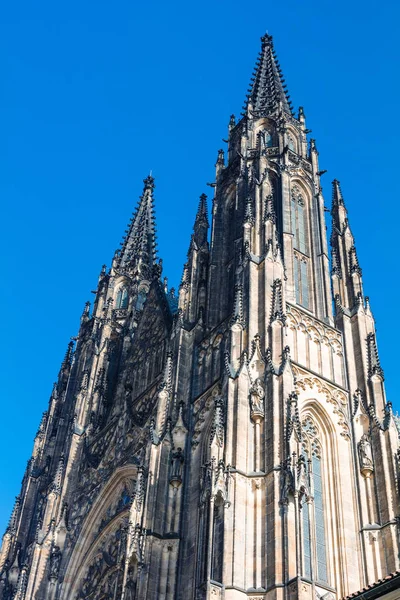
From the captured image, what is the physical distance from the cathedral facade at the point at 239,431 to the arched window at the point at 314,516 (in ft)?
0.22

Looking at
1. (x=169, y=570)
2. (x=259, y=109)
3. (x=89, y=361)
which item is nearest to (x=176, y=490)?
→ (x=169, y=570)

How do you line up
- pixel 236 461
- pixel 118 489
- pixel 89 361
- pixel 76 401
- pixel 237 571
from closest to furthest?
pixel 237 571 → pixel 236 461 → pixel 118 489 → pixel 76 401 → pixel 89 361

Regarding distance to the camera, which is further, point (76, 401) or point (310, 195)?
point (76, 401)

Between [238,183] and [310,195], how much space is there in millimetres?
3167

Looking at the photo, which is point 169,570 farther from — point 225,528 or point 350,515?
point 350,515

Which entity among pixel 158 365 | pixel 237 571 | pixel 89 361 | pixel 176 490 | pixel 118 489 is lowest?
pixel 237 571

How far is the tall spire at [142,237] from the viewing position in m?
52.2

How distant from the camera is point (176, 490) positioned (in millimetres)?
27109

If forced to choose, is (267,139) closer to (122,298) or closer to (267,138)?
(267,138)

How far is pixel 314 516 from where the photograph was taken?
2473 cm

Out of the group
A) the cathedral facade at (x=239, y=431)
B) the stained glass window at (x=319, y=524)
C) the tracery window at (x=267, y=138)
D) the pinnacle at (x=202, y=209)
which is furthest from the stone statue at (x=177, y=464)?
the tracery window at (x=267, y=138)

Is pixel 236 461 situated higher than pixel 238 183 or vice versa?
pixel 238 183

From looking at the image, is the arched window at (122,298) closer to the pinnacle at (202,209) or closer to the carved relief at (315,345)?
the pinnacle at (202,209)

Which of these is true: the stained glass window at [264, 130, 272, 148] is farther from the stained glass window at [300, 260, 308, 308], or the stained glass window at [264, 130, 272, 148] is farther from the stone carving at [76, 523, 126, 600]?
the stone carving at [76, 523, 126, 600]
